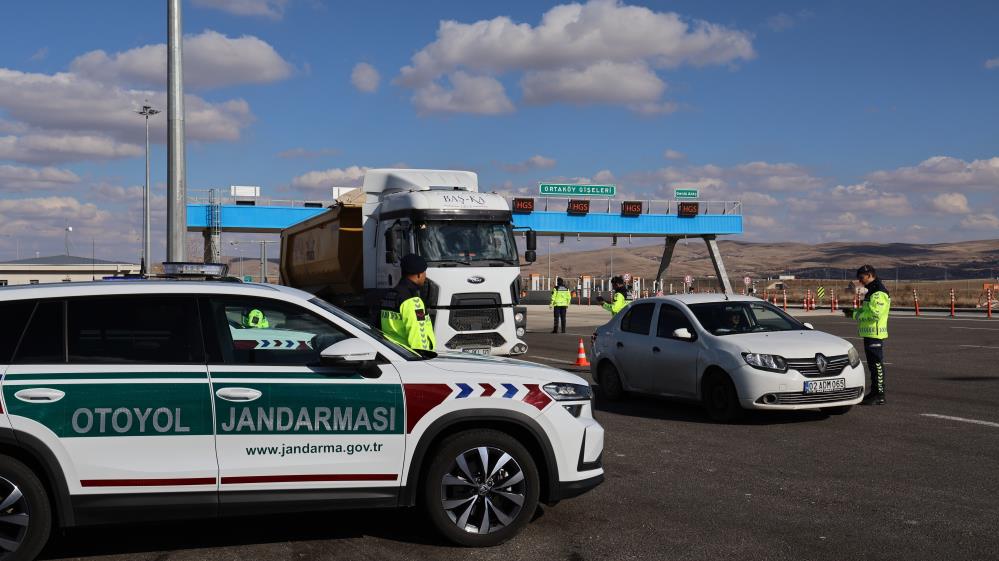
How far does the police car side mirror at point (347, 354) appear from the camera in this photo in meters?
5.47

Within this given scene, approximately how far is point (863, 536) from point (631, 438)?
390 centimetres

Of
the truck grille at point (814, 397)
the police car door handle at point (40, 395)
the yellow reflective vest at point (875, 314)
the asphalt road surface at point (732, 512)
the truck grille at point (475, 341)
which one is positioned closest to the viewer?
the police car door handle at point (40, 395)

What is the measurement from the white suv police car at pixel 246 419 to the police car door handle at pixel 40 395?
0.4 inches

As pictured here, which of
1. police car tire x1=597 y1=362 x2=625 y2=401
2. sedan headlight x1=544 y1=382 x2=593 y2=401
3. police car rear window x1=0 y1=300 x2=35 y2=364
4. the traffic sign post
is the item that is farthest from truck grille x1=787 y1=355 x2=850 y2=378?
the traffic sign post

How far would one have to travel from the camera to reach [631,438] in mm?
9742

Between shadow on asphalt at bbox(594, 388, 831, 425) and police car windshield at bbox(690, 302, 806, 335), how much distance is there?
3.38 ft

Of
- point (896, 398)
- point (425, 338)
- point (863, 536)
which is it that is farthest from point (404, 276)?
point (896, 398)

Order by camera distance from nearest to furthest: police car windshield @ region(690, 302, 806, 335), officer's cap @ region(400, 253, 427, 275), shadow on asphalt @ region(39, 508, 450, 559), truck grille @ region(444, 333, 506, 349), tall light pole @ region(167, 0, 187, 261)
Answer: shadow on asphalt @ region(39, 508, 450, 559) → officer's cap @ region(400, 253, 427, 275) → police car windshield @ region(690, 302, 806, 335) → tall light pole @ region(167, 0, 187, 261) → truck grille @ region(444, 333, 506, 349)

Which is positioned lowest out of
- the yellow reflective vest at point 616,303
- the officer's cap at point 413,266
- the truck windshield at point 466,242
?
the yellow reflective vest at point 616,303

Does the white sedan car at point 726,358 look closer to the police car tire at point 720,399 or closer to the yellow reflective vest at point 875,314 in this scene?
the police car tire at point 720,399

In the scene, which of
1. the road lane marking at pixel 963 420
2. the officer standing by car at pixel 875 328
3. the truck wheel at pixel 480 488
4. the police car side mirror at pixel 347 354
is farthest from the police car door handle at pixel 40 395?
the officer standing by car at pixel 875 328

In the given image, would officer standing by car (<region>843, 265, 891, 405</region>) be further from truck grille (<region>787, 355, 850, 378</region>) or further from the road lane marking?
truck grille (<region>787, 355, 850, 378</region>)

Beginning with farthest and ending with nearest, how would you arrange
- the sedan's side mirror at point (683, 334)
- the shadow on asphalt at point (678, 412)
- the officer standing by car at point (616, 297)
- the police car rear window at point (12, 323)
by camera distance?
the officer standing by car at point (616, 297) < the sedan's side mirror at point (683, 334) < the shadow on asphalt at point (678, 412) < the police car rear window at point (12, 323)

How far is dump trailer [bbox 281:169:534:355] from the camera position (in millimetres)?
16328
